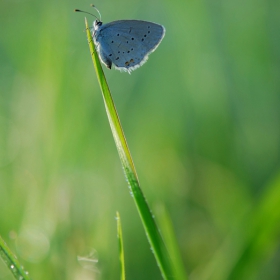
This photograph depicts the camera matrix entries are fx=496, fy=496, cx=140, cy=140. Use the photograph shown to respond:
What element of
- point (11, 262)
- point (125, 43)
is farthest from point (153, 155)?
point (11, 262)

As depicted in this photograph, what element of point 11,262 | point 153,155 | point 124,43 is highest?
point 124,43

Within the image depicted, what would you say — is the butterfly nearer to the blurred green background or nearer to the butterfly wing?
the butterfly wing

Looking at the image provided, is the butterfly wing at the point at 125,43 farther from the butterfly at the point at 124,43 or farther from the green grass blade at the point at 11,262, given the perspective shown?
the green grass blade at the point at 11,262

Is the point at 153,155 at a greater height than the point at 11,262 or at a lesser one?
greater

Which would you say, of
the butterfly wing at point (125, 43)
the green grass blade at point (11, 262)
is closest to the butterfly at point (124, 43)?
the butterfly wing at point (125, 43)

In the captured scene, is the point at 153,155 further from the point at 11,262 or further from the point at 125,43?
the point at 11,262

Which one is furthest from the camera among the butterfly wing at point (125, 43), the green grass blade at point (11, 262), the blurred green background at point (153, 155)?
the butterfly wing at point (125, 43)

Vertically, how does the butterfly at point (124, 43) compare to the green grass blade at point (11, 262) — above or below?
above
